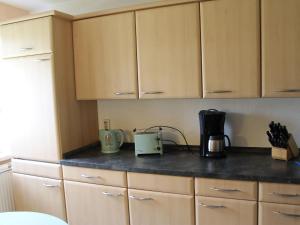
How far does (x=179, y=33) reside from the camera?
2.08 metres

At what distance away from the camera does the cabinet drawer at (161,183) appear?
1.88m

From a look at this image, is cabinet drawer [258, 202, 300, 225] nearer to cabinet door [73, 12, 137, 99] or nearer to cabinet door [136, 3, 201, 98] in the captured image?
cabinet door [136, 3, 201, 98]

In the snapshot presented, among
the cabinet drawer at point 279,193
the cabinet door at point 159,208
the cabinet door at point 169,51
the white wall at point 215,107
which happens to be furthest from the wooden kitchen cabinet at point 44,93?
the cabinet drawer at point 279,193

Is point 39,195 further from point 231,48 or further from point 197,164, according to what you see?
point 231,48

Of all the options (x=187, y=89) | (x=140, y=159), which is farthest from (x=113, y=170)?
(x=187, y=89)

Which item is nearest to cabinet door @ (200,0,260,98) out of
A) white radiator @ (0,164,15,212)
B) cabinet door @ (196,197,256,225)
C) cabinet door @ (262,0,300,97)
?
cabinet door @ (262,0,300,97)

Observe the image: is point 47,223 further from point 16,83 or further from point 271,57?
point 271,57

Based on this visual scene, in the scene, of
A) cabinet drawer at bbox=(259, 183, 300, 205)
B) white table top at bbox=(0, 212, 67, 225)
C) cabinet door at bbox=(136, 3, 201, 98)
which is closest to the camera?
white table top at bbox=(0, 212, 67, 225)

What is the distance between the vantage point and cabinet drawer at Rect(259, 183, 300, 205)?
1.62m

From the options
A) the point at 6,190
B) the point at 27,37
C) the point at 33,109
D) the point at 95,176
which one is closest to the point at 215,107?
the point at 95,176

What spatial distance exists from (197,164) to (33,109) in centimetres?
145

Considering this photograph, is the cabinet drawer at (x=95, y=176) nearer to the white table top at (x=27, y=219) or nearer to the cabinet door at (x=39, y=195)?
the cabinet door at (x=39, y=195)

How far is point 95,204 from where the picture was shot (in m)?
2.21

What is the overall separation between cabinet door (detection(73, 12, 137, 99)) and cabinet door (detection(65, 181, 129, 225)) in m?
0.77
